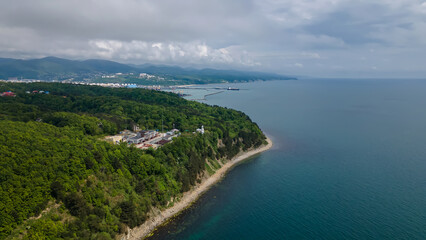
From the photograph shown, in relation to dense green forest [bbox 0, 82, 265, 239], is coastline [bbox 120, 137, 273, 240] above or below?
below

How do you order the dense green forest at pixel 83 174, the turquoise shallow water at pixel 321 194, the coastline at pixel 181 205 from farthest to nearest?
the turquoise shallow water at pixel 321 194, the coastline at pixel 181 205, the dense green forest at pixel 83 174

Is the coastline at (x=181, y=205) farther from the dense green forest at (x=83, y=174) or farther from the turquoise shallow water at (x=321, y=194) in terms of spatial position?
the turquoise shallow water at (x=321, y=194)

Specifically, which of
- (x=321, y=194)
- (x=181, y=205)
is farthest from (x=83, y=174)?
(x=321, y=194)

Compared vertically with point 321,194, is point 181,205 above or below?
below

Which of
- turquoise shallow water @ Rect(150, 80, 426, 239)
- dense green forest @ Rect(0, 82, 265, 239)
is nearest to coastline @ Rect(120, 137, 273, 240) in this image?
dense green forest @ Rect(0, 82, 265, 239)

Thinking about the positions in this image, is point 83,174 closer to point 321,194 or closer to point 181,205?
point 181,205

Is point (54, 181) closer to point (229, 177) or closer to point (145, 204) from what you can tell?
point (145, 204)

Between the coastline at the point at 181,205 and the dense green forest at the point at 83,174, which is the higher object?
the dense green forest at the point at 83,174

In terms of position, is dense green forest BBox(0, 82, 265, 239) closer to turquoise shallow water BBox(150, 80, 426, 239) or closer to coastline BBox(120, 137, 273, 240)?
coastline BBox(120, 137, 273, 240)

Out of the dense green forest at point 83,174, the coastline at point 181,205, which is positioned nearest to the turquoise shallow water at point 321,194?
the coastline at point 181,205
